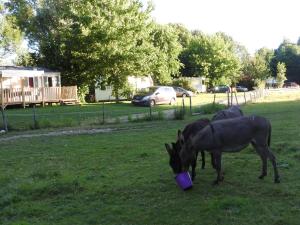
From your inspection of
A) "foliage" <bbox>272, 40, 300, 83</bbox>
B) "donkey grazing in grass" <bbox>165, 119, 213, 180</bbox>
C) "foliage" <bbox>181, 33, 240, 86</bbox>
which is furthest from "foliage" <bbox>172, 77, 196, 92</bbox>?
"donkey grazing in grass" <bbox>165, 119, 213, 180</bbox>

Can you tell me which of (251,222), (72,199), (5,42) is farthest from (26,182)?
(5,42)

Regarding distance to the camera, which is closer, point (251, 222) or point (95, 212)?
point (251, 222)

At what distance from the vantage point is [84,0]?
36.4 metres

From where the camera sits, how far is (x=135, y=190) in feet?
24.4

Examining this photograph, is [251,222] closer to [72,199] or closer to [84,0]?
[72,199]

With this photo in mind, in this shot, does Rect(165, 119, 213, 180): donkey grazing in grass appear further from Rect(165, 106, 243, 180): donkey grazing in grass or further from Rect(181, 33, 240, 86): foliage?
Rect(181, 33, 240, 86): foliage

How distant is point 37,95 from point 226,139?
1097 inches

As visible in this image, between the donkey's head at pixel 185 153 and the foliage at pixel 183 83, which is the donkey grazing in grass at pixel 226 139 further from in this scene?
the foliage at pixel 183 83

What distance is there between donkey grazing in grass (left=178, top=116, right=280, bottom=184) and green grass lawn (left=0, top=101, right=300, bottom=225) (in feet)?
1.76

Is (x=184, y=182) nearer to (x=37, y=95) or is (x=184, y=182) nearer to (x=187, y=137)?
(x=187, y=137)

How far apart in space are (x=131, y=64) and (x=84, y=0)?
677 cm

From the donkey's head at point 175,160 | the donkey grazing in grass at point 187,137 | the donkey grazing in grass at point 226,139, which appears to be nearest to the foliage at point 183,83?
the donkey grazing in grass at point 187,137

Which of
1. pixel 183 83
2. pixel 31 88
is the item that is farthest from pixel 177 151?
pixel 183 83

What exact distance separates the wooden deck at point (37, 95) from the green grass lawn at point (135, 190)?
2061cm
